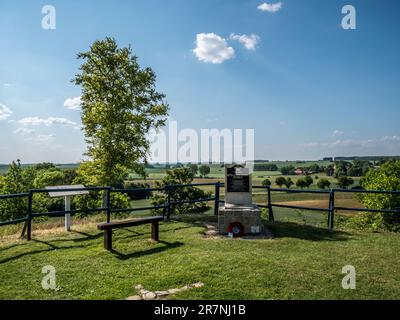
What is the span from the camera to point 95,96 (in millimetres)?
17188

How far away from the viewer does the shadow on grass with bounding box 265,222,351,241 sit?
9742mm

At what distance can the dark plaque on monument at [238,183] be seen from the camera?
1119cm

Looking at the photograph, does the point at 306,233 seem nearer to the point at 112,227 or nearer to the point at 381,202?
the point at 112,227

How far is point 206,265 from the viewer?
22.0ft

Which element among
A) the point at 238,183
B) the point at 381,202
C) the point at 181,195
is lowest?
the point at 181,195

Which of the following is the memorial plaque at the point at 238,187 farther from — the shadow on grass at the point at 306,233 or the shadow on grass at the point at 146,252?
the shadow on grass at the point at 146,252

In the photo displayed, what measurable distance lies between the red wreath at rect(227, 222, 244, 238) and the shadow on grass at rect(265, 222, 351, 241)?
109cm

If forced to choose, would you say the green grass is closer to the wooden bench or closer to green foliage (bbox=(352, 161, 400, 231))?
the wooden bench

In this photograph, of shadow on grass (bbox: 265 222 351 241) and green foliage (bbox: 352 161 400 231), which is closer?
shadow on grass (bbox: 265 222 351 241)

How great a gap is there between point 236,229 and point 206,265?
369cm

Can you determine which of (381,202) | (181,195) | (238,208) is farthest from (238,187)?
(181,195)

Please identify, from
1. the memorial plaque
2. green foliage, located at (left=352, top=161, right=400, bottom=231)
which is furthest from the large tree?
green foliage, located at (left=352, top=161, right=400, bottom=231)
